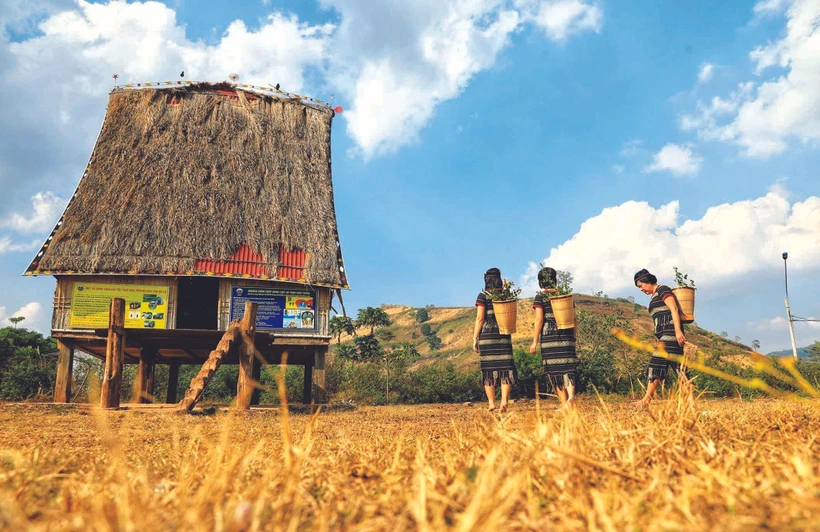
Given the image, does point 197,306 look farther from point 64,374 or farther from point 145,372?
point 64,374

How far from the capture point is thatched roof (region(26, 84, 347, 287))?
13.6 metres

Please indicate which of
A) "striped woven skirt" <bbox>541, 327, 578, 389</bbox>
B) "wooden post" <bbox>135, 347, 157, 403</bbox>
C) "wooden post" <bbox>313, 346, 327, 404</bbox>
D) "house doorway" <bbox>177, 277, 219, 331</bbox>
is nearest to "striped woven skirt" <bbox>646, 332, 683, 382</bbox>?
"striped woven skirt" <bbox>541, 327, 578, 389</bbox>

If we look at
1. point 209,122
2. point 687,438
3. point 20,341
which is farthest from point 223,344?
point 20,341

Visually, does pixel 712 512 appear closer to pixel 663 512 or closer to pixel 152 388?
pixel 663 512

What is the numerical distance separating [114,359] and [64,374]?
4.94 m

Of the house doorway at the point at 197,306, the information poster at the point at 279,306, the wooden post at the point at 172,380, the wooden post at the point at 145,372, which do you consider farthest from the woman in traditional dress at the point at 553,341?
the wooden post at the point at 172,380

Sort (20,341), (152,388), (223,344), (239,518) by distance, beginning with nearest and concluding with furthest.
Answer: (239,518) → (223,344) → (152,388) → (20,341)

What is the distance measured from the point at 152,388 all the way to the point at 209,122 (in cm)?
774

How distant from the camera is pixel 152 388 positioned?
15734 millimetres

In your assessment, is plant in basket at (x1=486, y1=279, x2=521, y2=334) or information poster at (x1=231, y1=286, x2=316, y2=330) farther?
information poster at (x1=231, y1=286, x2=316, y2=330)

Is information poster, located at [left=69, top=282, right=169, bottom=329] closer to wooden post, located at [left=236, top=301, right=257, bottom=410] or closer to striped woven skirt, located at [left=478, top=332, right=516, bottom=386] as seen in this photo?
wooden post, located at [left=236, top=301, right=257, bottom=410]

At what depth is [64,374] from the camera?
1291 cm

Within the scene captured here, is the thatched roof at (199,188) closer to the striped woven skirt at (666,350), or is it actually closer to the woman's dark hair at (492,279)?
the woman's dark hair at (492,279)

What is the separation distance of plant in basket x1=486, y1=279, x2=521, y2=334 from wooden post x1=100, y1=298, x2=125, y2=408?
6.07 meters
